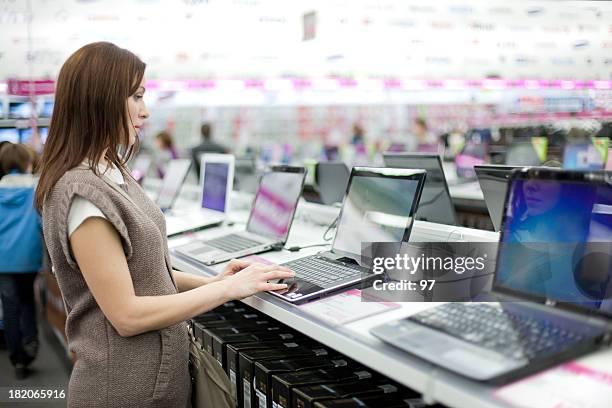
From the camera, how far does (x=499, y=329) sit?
1.26 meters

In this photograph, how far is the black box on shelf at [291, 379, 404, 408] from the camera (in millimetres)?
1711

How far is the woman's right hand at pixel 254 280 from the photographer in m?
1.65

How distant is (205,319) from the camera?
260 cm

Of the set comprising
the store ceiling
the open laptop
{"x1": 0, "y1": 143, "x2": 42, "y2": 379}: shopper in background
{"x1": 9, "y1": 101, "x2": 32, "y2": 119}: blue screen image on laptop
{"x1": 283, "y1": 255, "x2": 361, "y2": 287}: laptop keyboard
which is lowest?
{"x1": 0, "y1": 143, "x2": 42, "y2": 379}: shopper in background

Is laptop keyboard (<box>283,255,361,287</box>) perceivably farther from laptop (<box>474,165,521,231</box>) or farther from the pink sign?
the pink sign

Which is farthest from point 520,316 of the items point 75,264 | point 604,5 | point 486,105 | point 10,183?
point 486,105

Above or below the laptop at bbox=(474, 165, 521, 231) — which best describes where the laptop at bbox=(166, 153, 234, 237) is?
below

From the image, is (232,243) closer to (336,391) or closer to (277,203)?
(277,203)

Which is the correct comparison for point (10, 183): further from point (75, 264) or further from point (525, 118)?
point (525, 118)

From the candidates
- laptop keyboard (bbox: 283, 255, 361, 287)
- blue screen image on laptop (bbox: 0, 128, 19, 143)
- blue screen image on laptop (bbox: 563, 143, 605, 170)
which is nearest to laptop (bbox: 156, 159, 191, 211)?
blue screen image on laptop (bbox: 0, 128, 19, 143)

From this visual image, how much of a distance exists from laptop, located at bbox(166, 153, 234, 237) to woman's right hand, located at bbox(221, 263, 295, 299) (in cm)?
158

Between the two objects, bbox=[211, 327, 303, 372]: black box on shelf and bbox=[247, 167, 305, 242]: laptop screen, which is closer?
bbox=[211, 327, 303, 372]: black box on shelf

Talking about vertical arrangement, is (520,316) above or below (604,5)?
below

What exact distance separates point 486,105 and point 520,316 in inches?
592
